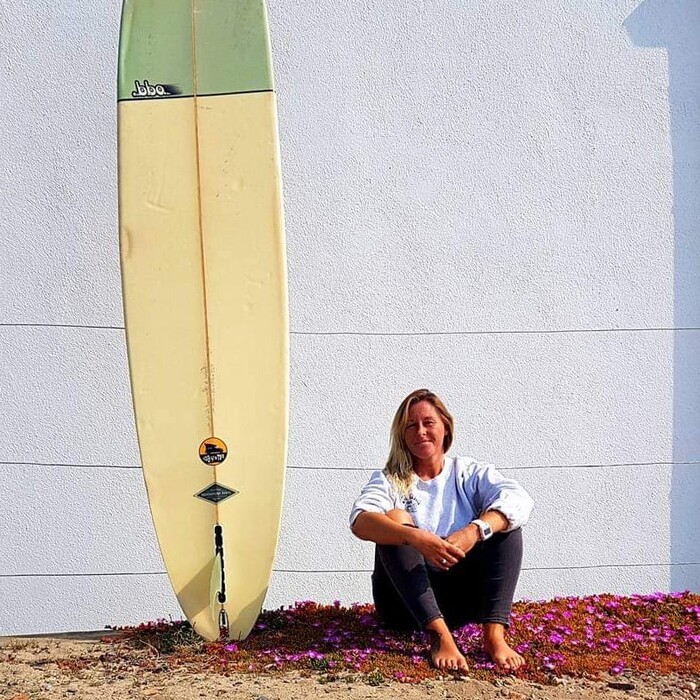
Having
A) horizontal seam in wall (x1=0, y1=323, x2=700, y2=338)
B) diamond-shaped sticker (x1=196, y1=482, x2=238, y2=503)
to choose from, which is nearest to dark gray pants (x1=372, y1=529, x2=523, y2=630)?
diamond-shaped sticker (x1=196, y1=482, x2=238, y2=503)

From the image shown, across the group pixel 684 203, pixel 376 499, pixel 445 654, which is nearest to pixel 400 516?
pixel 376 499

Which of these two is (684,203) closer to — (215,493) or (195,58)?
(195,58)

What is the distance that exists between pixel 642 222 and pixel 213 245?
5.26 ft

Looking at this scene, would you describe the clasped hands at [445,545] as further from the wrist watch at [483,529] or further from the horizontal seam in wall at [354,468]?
the horizontal seam in wall at [354,468]

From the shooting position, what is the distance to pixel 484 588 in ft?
7.57

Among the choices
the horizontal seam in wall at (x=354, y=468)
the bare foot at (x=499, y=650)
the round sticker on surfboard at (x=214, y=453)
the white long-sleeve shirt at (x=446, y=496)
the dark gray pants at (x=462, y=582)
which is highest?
the round sticker on surfboard at (x=214, y=453)

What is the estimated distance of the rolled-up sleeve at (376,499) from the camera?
93.0 inches

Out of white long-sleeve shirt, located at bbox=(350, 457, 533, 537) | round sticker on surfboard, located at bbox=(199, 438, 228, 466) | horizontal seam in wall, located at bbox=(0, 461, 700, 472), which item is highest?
round sticker on surfboard, located at bbox=(199, 438, 228, 466)

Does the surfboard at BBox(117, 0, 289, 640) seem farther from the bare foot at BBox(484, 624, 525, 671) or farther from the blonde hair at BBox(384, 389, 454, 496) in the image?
the bare foot at BBox(484, 624, 525, 671)

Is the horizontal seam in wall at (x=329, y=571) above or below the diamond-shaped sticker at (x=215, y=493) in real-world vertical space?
below

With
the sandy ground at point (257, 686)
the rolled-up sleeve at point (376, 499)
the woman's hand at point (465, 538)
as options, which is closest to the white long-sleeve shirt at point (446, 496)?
the rolled-up sleeve at point (376, 499)

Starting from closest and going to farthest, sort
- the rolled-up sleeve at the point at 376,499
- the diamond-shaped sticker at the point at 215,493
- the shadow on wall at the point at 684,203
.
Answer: the rolled-up sleeve at the point at 376,499 < the diamond-shaped sticker at the point at 215,493 < the shadow on wall at the point at 684,203

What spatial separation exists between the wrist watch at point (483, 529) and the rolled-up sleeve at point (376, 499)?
0.24 meters

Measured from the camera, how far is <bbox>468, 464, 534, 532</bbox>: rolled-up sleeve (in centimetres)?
230
